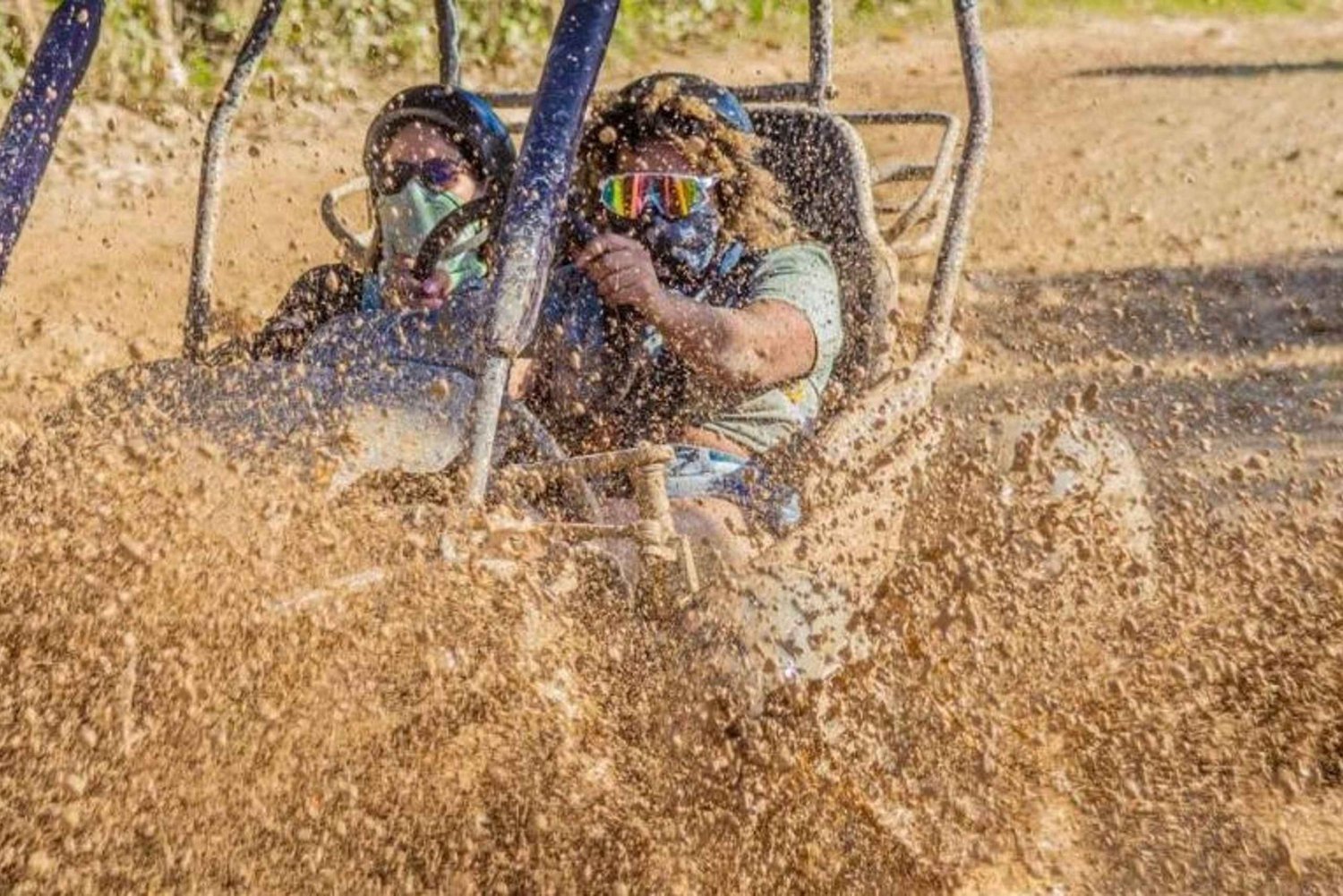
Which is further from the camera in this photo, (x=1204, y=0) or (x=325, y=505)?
(x=1204, y=0)

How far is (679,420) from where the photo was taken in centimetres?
370

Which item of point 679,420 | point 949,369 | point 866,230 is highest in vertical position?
point 866,230

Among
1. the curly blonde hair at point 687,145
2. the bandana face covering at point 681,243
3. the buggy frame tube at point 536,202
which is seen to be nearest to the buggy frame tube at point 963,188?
the curly blonde hair at point 687,145

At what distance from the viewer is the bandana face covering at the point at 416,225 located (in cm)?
348

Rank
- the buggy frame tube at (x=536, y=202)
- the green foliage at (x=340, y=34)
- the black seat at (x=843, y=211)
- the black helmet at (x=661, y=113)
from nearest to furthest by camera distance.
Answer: the buggy frame tube at (x=536, y=202)
the black helmet at (x=661, y=113)
the black seat at (x=843, y=211)
the green foliage at (x=340, y=34)

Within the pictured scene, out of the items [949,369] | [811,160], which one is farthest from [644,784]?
[949,369]

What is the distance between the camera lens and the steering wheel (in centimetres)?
336

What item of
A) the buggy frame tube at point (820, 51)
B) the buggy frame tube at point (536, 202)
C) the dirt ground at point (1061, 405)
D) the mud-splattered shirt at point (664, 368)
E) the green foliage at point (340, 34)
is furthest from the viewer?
the green foliage at point (340, 34)

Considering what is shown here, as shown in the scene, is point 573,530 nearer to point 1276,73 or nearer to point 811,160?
point 811,160

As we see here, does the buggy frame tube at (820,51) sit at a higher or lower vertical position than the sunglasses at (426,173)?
higher

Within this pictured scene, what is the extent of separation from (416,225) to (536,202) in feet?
2.77

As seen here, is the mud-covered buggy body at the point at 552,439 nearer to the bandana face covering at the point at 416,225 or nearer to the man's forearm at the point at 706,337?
the bandana face covering at the point at 416,225

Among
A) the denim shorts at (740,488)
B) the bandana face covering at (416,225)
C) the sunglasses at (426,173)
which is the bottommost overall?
the denim shorts at (740,488)

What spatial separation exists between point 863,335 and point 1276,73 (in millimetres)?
8059
